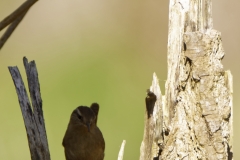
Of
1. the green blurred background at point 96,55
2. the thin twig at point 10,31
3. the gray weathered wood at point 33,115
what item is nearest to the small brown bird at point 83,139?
the gray weathered wood at point 33,115

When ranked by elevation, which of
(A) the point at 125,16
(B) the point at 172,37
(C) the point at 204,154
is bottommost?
(C) the point at 204,154

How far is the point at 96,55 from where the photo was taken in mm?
5852

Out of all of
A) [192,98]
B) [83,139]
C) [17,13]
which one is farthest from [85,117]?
[17,13]

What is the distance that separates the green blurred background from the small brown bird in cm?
171

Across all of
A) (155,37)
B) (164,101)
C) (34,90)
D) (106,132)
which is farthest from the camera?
(155,37)

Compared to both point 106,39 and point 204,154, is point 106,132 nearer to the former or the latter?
point 106,39

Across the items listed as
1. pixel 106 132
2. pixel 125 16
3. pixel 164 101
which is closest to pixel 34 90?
pixel 164 101

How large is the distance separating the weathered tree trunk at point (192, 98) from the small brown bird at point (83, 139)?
0.64 metres

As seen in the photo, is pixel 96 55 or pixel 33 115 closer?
pixel 33 115

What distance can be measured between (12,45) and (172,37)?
338cm

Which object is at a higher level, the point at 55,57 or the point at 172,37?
the point at 55,57

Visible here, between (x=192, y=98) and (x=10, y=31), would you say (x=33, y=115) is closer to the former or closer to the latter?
(x=10, y=31)

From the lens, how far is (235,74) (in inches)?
211

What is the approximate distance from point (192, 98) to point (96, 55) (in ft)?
10.6
